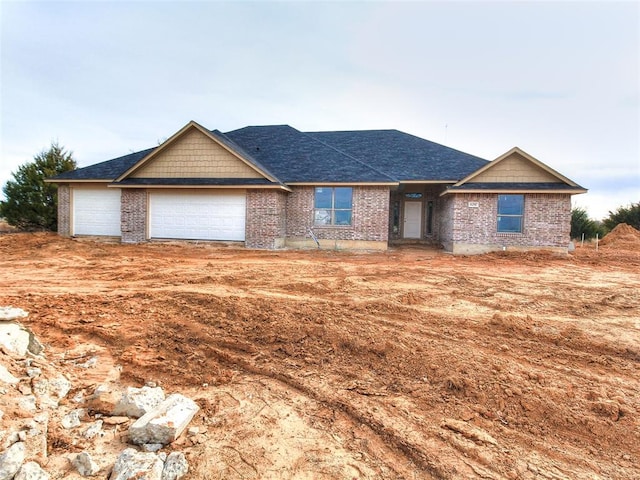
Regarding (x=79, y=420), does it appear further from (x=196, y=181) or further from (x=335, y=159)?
(x=335, y=159)

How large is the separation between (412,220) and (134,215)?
583 inches

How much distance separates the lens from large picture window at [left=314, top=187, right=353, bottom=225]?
49.6 feet

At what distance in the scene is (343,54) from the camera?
68.9 ft

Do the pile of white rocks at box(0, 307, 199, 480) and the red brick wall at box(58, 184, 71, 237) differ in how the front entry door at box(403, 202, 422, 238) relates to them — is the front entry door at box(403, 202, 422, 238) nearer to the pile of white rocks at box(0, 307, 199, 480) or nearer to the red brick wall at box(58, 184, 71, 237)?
the pile of white rocks at box(0, 307, 199, 480)

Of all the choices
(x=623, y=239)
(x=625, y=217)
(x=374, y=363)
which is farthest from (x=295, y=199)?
(x=625, y=217)

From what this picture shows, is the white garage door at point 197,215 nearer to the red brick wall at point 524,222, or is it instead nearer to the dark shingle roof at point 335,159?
the dark shingle roof at point 335,159

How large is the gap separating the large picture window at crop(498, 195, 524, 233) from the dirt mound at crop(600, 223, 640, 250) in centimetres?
945

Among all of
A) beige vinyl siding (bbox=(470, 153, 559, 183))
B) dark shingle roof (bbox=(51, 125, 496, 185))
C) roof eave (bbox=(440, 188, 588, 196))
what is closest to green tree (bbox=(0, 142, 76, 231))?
dark shingle roof (bbox=(51, 125, 496, 185))

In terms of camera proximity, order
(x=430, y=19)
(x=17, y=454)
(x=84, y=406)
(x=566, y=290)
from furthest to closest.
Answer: (x=430, y=19) < (x=566, y=290) < (x=84, y=406) < (x=17, y=454)

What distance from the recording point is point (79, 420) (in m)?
2.72

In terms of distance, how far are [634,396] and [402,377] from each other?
7.35ft

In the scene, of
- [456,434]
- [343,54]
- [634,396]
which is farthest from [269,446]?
[343,54]

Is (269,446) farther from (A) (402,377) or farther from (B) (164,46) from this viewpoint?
(B) (164,46)

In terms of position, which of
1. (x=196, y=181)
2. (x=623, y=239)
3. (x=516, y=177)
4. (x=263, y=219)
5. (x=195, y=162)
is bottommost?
(x=623, y=239)
